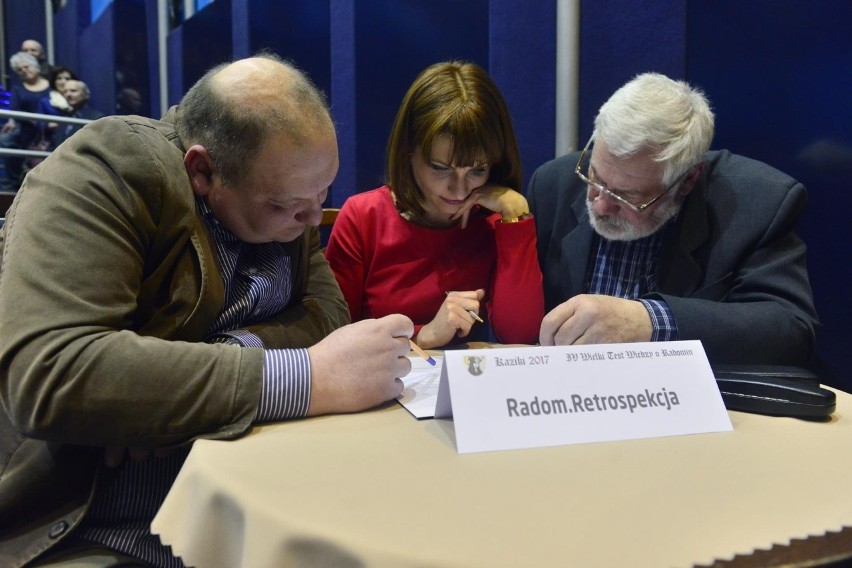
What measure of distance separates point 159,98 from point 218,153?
713 centimetres

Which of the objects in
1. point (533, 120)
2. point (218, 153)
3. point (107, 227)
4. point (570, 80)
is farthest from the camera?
point (533, 120)

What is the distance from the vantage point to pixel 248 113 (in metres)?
1.03

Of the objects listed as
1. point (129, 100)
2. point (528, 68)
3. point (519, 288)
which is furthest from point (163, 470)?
point (129, 100)

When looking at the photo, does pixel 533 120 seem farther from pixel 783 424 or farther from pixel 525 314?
pixel 783 424

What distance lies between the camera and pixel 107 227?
910mm

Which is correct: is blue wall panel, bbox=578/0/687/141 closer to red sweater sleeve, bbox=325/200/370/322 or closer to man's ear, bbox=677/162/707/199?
man's ear, bbox=677/162/707/199

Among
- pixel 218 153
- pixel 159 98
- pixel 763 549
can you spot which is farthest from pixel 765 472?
pixel 159 98

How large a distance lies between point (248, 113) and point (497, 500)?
0.70 m

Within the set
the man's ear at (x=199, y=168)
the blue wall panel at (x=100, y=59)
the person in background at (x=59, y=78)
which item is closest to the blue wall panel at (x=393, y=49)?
the man's ear at (x=199, y=168)

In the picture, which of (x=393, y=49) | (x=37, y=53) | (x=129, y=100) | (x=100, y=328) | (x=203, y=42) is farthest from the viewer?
(x=129, y=100)

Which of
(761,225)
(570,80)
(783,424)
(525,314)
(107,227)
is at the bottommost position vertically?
(525,314)

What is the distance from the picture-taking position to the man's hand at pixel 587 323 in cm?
119

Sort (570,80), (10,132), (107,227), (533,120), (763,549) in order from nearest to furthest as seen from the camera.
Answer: (763,549), (107,227), (570,80), (533,120), (10,132)

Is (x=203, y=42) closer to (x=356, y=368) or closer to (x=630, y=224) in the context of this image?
(x=630, y=224)
